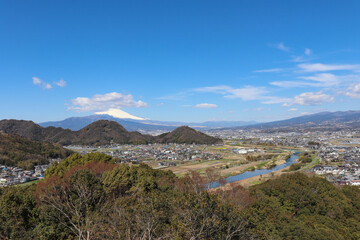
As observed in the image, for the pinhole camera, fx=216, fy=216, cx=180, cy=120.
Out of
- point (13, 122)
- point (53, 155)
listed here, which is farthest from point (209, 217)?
point (13, 122)

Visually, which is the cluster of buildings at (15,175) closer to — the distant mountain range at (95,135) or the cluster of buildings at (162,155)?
the cluster of buildings at (162,155)

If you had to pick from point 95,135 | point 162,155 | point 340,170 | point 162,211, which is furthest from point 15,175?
point 95,135

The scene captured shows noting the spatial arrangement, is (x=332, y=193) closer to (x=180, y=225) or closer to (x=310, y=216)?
(x=310, y=216)

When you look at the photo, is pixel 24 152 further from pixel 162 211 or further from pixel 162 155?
pixel 162 211

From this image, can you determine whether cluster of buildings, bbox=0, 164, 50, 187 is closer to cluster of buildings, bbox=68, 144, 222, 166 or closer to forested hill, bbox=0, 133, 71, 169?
forested hill, bbox=0, 133, 71, 169

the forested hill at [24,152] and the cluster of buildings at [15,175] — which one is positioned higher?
the forested hill at [24,152]

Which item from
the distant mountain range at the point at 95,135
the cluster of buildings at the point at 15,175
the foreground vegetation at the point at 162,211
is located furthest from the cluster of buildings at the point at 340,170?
the distant mountain range at the point at 95,135

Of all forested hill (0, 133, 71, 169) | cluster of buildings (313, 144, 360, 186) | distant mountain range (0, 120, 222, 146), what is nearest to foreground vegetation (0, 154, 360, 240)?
cluster of buildings (313, 144, 360, 186)
